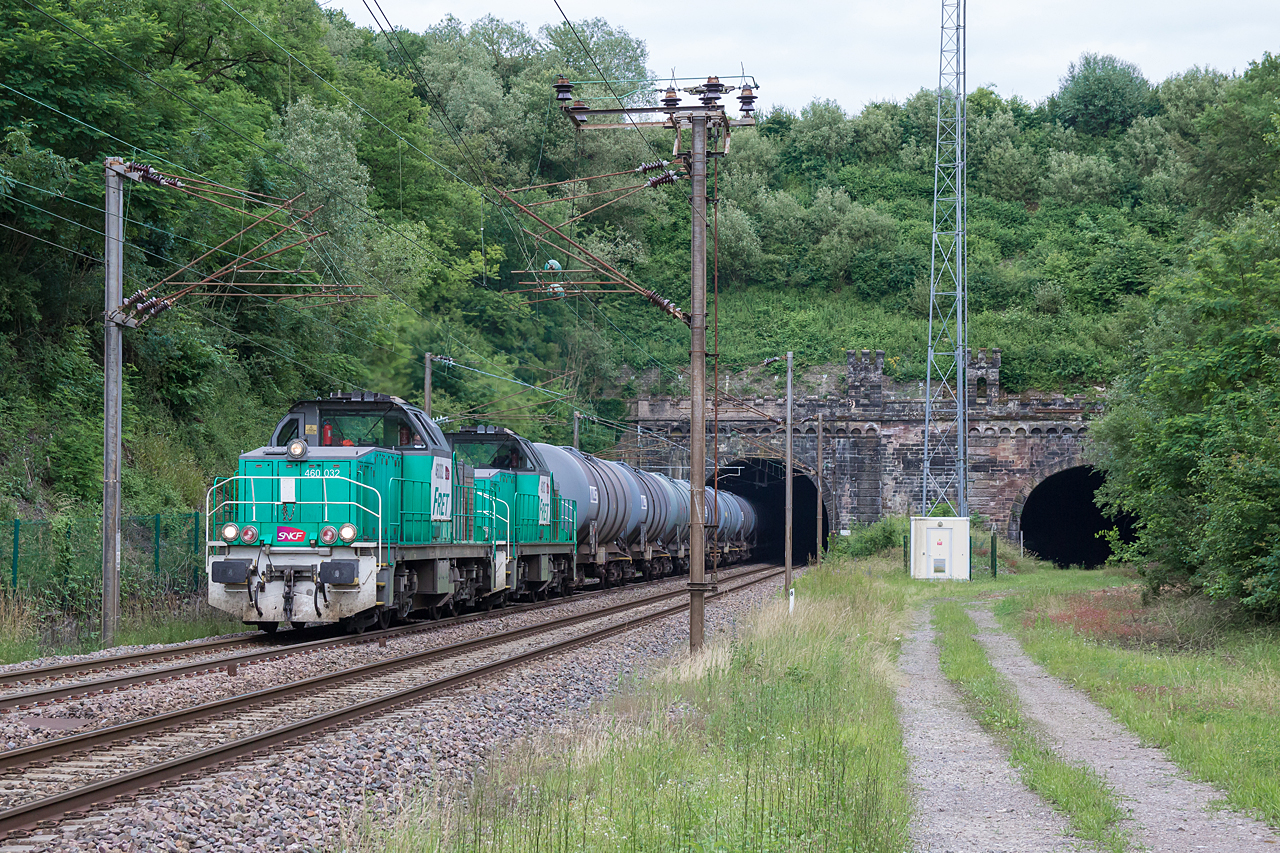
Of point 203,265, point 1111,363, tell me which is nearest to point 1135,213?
point 1111,363

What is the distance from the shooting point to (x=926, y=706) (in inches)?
496

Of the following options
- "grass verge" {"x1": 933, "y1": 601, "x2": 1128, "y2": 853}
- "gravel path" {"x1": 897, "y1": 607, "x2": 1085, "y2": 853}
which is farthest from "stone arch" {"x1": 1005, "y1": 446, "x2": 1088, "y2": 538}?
"gravel path" {"x1": 897, "y1": 607, "x2": 1085, "y2": 853}

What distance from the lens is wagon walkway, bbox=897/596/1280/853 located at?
22.6ft

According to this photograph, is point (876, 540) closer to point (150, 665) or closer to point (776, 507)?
point (776, 507)

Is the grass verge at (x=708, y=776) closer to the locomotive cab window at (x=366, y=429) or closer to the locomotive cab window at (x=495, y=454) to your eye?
the locomotive cab window at (x=366, y=429)

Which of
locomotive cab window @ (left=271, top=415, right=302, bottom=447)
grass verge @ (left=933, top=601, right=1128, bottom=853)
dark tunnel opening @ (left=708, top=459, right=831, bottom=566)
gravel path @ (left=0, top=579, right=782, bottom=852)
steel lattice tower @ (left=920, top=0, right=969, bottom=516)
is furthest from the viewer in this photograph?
dark tunnel opening @ (left=708, top=459, right=831, bottom=566)

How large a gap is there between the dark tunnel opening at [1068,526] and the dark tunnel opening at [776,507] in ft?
34.8

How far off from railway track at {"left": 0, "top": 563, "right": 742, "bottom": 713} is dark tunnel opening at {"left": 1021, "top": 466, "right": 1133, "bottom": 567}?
4403 cm

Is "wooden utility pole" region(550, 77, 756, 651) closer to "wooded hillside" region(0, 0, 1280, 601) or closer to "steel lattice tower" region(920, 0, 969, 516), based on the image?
"wooded hillside" region(0, 0, 1280, 601)

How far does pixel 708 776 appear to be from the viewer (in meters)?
7.98

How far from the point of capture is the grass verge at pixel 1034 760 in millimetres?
7238

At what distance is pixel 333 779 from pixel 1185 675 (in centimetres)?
1048

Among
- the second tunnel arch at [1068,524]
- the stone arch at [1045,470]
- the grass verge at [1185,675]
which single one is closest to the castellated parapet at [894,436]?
the stone arch at [1045,470]

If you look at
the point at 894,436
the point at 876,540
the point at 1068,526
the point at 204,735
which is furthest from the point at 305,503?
the point at 1068,526
